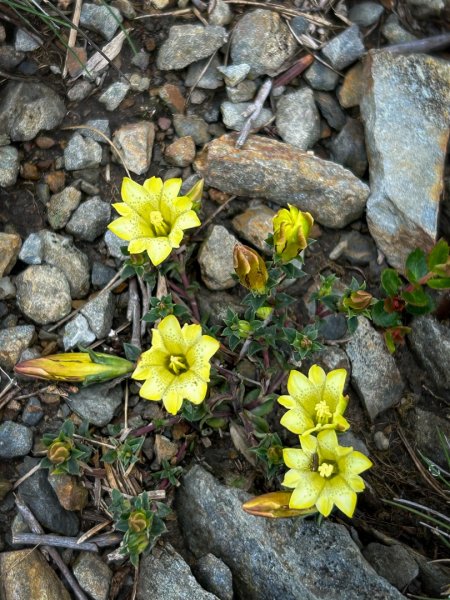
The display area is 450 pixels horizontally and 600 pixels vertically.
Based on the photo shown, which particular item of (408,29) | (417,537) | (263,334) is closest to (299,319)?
(263,334)

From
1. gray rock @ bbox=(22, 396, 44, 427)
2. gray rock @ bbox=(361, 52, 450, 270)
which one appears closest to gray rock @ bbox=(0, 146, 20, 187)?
gray rock @ bbox=(22, 396, 44, 427)

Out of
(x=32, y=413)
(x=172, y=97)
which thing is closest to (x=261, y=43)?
(x=172, y=97)

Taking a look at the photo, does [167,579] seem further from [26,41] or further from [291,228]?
[26,41]

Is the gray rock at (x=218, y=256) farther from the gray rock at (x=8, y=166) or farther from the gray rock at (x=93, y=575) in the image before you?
the gray rock at (x=93, y=575)

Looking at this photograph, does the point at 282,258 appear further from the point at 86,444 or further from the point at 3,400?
the point at 3,400

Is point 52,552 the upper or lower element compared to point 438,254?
lower
